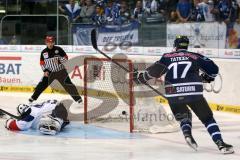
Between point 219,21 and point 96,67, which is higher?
point 219,21

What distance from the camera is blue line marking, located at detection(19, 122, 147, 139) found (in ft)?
27.1

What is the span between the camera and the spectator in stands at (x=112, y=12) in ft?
42.1

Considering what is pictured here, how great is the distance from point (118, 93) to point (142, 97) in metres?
0.54

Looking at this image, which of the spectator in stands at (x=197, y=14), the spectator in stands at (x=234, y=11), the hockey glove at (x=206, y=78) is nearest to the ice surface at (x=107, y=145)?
the hockey glove at (x=206, y=78)

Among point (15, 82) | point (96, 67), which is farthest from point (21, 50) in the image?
point (96, 67)

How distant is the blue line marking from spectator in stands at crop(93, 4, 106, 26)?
14.3ft

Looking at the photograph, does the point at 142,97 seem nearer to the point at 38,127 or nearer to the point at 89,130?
the point at 89,130

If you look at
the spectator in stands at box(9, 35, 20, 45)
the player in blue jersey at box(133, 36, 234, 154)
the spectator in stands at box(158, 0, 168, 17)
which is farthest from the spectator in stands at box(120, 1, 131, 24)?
the player in blue jersey at box(133, 36, 234, 154)

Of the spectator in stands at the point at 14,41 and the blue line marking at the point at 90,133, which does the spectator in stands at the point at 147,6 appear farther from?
the blue line marking at the point at 90,133

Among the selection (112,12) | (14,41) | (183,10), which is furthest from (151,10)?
(14,41)

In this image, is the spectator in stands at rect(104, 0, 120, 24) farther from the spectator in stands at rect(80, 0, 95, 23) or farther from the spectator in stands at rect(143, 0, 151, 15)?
the spectator in stands at rect(143, 0, 151, 15)

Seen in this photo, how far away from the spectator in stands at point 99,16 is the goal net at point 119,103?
9.48 ft

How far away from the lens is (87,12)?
13523 mm

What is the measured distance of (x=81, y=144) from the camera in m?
7.68
